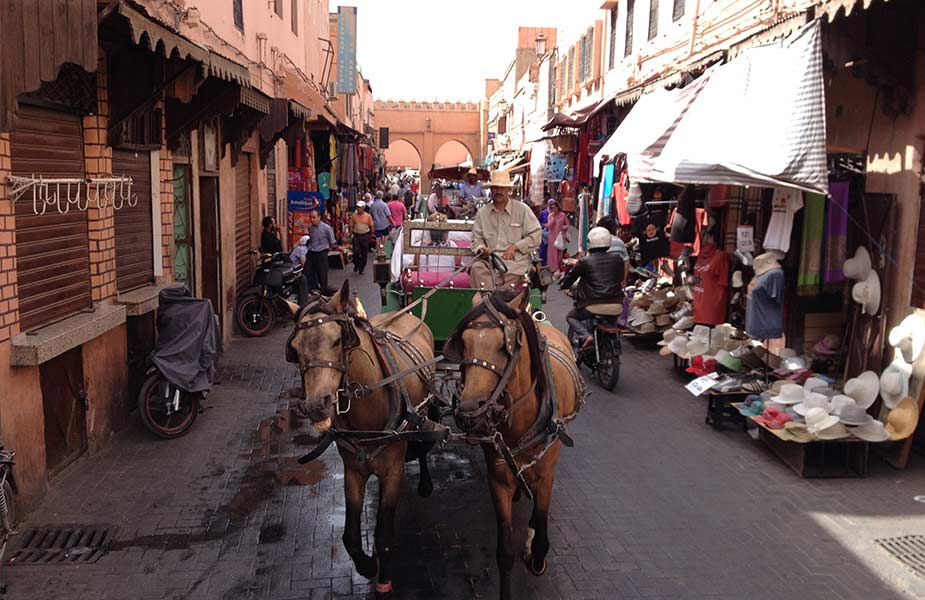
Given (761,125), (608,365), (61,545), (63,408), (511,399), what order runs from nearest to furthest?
(511,399)
(61,545)
(63,408)
(761,125)
(608,365)

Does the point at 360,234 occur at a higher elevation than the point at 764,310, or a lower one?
higher

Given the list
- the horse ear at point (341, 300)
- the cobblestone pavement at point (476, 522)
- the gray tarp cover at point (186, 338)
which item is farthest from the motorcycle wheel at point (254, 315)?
the horse ear at point (341, 300)

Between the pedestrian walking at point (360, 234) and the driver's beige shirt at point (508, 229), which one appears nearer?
the driver's beige shirt at point (508, 229)

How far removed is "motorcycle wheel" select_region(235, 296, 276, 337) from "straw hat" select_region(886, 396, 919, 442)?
908 centimetres

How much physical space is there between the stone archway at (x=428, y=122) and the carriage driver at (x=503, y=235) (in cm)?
4695

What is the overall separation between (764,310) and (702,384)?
1.02m

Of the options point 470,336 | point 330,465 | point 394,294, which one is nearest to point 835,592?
point 470,336

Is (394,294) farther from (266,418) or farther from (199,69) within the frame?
(199,69)

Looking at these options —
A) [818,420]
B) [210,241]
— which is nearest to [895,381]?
[818,420]

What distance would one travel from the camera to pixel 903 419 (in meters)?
6.45

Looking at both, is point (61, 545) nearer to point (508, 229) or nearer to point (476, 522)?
point (476, 522)

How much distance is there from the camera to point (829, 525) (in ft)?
18.7

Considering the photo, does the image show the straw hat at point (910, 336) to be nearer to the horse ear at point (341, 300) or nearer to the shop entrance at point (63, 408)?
the horse ear at point (341, 300)

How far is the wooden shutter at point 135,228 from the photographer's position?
25.0 ft
